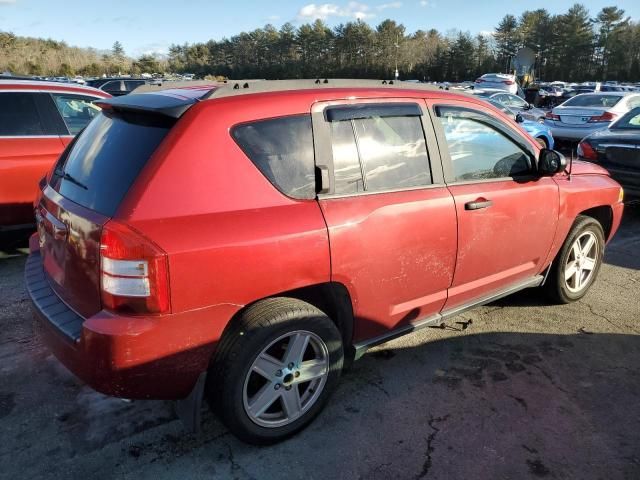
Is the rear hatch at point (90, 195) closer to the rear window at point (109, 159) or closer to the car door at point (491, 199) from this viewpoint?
the rear window at point (109, 159)

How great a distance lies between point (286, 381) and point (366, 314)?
1.92ft

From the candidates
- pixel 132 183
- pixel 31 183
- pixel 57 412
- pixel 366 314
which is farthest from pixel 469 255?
pixel 31 183

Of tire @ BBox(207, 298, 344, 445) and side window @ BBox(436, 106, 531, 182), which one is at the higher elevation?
side window @ BBox(436, 106, 531, 182)

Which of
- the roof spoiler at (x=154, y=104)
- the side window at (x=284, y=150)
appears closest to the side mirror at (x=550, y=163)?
the side window at (x=284, y=150)

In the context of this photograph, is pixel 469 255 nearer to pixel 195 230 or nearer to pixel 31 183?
pixel 195 230

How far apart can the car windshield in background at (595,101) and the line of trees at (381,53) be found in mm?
53900

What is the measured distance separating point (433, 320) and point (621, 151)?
543 cm

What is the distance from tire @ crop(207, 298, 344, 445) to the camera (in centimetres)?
233

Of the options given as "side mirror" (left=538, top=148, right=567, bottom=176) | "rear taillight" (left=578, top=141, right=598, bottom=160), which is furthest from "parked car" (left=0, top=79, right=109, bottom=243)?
"rear taillight" (left=578, top=141, right=598, bottom=160)

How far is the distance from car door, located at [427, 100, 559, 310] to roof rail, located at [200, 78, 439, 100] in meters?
0.29

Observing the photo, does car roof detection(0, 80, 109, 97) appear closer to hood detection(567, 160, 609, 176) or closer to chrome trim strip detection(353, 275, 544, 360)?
chrome trim strip detection(353, 275, 544, 360)

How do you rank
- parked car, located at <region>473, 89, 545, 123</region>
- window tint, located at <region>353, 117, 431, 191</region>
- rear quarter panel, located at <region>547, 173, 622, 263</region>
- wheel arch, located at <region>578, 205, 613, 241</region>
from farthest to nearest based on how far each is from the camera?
1. parked car, located at <region>473, 89, 545, 123</region>
2. wheel arch, located at <region>578, 205, 613, 241</region>
3. rear quarter panel, located at <region>547, 173, 622, 263</region>
4. window tint, located at <region>353, 117, 431, 191</region>

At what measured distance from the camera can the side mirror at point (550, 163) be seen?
140 inches

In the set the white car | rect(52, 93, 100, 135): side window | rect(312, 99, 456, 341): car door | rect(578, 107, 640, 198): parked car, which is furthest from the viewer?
the white car
